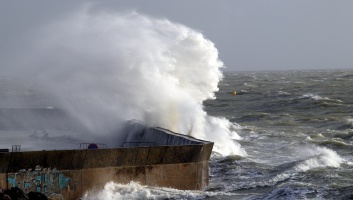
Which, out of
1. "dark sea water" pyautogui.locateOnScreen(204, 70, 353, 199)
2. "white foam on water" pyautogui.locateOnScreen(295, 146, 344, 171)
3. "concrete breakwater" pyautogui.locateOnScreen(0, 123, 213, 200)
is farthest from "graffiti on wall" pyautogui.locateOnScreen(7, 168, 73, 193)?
"white foam on water" pyautogui.locateOnScreen(295, 146, 344, 171)

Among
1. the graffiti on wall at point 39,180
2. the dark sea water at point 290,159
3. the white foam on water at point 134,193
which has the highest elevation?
the dark sea water at point 290,159

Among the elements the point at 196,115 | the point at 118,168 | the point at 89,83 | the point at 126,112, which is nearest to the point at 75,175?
the point at 118,168

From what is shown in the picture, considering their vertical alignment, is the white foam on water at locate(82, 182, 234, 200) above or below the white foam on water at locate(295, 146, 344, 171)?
below

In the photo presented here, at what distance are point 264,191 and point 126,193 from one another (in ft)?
11.3

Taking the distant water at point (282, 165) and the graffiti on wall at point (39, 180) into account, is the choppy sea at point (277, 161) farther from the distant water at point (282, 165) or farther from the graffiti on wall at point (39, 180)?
the graffiti on wall at point (39, 180)

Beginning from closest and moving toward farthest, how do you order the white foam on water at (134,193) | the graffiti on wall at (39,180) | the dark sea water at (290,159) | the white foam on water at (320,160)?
the graffiti on wall at (39,180) < the white foam on water at (134,193) < the dark sea water at (290,159) < the white foam on water at (320,160)

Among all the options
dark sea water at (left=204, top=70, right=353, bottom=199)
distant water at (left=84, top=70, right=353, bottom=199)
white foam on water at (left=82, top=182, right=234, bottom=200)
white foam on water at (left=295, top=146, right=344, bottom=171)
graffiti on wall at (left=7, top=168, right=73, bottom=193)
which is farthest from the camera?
white foam on water at (left=295, top=146, right=344, bottom=171)

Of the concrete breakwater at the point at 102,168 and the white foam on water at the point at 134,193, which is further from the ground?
the concrete breakwater at the point at 102,168

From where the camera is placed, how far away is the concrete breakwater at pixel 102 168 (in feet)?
43.3

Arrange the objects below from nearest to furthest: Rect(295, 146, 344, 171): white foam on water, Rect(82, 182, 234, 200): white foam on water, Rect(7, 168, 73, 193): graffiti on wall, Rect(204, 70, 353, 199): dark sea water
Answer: Rect(7, 168, 73, 193): graffiti on wall, Rect(82, 182, 234, 200): white foam on water, Rect(204, 70, 353, 199): dark sea water, Rect(295, 146, 344, 171): white foam on water

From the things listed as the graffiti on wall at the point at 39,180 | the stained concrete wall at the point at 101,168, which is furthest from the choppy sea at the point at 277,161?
the graffiti on wall at the point at 39,180

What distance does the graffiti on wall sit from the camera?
13.1 metres

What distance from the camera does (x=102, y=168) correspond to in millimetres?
14086

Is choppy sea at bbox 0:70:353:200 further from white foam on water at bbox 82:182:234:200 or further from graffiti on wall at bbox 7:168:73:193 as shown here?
graffiti on wall at bbox 7:168:73:193
